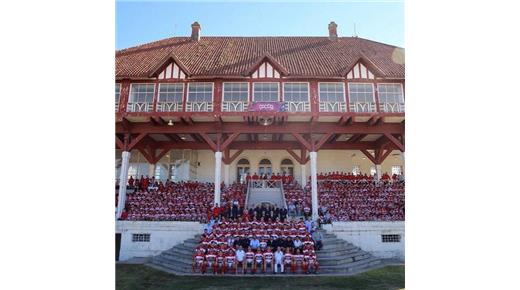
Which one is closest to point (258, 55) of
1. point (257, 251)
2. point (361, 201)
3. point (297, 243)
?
point (361, 201)

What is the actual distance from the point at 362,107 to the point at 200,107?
9.16 meters

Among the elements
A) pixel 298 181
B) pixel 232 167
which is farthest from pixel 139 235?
pixel 298 181

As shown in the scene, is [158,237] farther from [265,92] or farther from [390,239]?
[390,239]

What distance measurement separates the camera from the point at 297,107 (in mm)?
20469

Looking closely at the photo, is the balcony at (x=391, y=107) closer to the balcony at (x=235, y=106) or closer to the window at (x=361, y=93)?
the window at (x=361, y=93)

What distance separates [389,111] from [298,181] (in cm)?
907

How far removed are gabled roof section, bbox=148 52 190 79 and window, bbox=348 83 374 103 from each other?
9554 millimetres

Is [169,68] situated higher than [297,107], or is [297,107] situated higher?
[169,68]

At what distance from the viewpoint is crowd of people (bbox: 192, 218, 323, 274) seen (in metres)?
13.8

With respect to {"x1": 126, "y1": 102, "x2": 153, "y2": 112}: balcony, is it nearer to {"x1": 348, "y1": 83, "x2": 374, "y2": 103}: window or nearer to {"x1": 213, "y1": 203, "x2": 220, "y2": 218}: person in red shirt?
{"x1": 213, "y1": 203, "x2": 220, "y2": 218}: person in red shirt

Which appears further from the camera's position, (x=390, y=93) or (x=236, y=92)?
(x=236, y=92)

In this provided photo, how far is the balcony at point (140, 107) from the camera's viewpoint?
2092cm

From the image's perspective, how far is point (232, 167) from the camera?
2738cm
